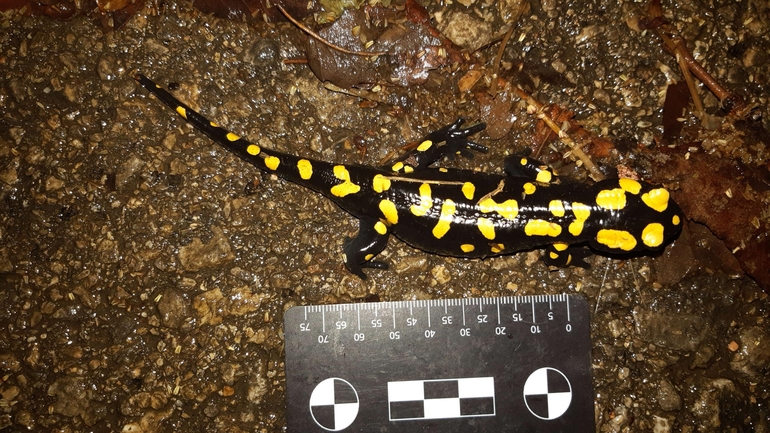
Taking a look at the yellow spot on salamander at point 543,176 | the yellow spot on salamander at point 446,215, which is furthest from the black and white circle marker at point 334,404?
the yellow spot on salamander at point 543,176

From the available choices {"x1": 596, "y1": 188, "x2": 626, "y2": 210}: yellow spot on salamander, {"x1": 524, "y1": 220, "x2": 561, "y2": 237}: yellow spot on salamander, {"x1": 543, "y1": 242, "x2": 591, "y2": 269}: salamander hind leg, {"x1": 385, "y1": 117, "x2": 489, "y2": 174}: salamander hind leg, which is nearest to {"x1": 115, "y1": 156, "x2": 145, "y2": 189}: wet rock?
{"x1": 385, "y1": 117, "x2": 489, "y2": 174}: salamander hind leg

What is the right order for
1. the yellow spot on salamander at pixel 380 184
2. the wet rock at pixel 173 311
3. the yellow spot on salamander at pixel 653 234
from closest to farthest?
1. the yellow spot on salamander at pixel 653 234
2. the yellow spot on salamander at pixel 380 184
3. the wet rock at pixel 173 311

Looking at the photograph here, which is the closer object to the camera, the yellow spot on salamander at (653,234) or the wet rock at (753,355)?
the yellow spot on salamander at (653,234)

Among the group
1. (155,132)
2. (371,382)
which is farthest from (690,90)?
(155,132)

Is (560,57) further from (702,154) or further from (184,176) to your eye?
(184,176)

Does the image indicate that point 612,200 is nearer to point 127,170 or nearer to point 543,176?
point 543,176

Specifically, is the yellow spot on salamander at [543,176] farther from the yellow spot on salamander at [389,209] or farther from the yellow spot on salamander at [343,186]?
the yellow spot on salamander at [343,186]

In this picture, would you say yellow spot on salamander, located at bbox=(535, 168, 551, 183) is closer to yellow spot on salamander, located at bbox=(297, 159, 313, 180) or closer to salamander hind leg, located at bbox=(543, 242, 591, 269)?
salamander hind leg, located at bbox=(543, 242, 591, 269)

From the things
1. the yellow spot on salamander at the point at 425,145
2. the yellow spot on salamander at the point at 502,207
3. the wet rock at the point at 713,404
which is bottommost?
the wet rock at the point at 713,404
